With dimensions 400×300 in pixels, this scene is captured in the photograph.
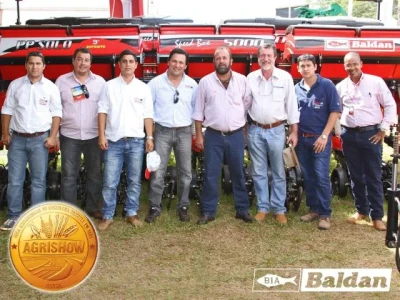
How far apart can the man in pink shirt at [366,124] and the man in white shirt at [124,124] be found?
1.79 metres

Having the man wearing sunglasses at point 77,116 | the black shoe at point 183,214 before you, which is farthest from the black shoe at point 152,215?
the man wearing sunglasses at point 77,116

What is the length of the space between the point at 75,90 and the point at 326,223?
2.57 meters

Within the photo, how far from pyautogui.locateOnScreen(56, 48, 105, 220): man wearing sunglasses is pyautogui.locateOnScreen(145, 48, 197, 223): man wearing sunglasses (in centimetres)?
55

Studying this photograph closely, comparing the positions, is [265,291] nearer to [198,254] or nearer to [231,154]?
[198,254]

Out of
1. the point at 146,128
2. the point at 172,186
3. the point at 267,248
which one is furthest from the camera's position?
the point at 172,186

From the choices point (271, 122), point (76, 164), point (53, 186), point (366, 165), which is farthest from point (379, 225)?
point (53, 186)

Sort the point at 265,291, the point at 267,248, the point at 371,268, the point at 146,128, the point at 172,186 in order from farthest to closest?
the point at 172,186
the point at 146,128
the point at 267,248
the point at 371,268
the point at 265,291

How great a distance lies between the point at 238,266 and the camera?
4.44 m

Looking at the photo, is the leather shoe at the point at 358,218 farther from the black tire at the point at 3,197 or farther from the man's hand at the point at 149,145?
the black tire at the point at 3,197

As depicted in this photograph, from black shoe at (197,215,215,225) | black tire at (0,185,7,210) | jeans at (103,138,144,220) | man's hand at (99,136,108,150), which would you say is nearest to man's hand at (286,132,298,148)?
black shoe at (197,215,215,225)

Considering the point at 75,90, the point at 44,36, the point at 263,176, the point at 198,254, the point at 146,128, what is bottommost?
the point at 198,254

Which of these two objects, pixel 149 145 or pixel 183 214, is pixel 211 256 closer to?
pixel 183 214

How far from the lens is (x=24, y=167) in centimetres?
525

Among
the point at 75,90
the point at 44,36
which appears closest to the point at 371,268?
the point at 75,90
